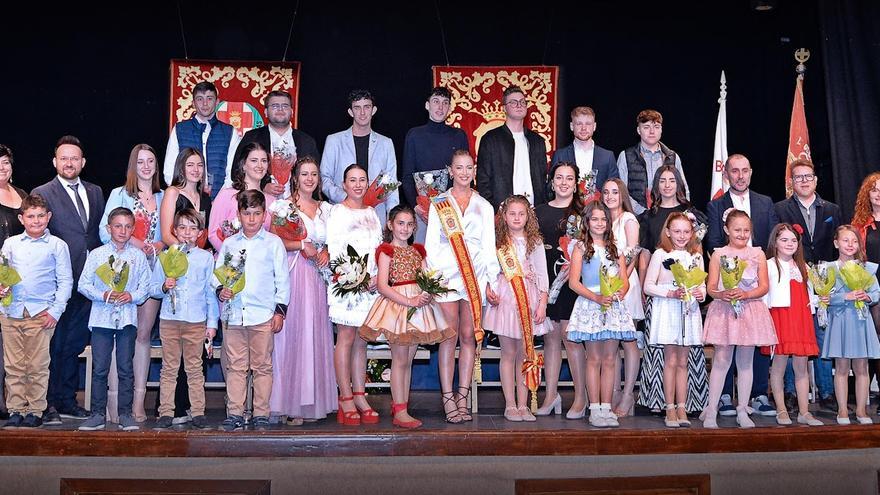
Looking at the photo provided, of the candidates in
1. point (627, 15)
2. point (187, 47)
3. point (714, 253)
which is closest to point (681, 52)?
point (627, 15)

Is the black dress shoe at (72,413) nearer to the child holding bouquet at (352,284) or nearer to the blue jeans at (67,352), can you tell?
the blue jeans at (67,352)

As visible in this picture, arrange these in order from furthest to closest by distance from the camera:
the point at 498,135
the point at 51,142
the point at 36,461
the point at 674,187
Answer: the point at 51,142, the point at 498,135, the point at 674,187, the point at 36,461

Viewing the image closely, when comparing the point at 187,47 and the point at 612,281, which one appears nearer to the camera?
the point at 612,281

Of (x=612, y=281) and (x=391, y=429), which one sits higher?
(x=612, y=281)

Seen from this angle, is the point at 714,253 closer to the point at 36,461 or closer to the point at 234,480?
the point at 234,480

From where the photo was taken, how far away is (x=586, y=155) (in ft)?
19.3

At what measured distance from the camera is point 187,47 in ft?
23.1

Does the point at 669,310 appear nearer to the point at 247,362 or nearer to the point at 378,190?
the point at 378,190

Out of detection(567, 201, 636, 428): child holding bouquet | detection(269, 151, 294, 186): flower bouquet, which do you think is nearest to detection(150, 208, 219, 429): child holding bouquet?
detection(269, 151, 294, 186): flower bouquet

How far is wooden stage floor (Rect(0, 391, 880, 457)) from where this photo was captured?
4.65m

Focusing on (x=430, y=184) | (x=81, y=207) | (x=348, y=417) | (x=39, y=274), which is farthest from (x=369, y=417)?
Result: (x=81, y=207)

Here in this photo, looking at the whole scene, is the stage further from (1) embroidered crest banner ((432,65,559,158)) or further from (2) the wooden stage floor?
(1) embroidered crest banner ((432,65,559,158))

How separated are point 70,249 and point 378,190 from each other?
5.53 feet

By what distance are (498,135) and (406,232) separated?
1.23 metres
